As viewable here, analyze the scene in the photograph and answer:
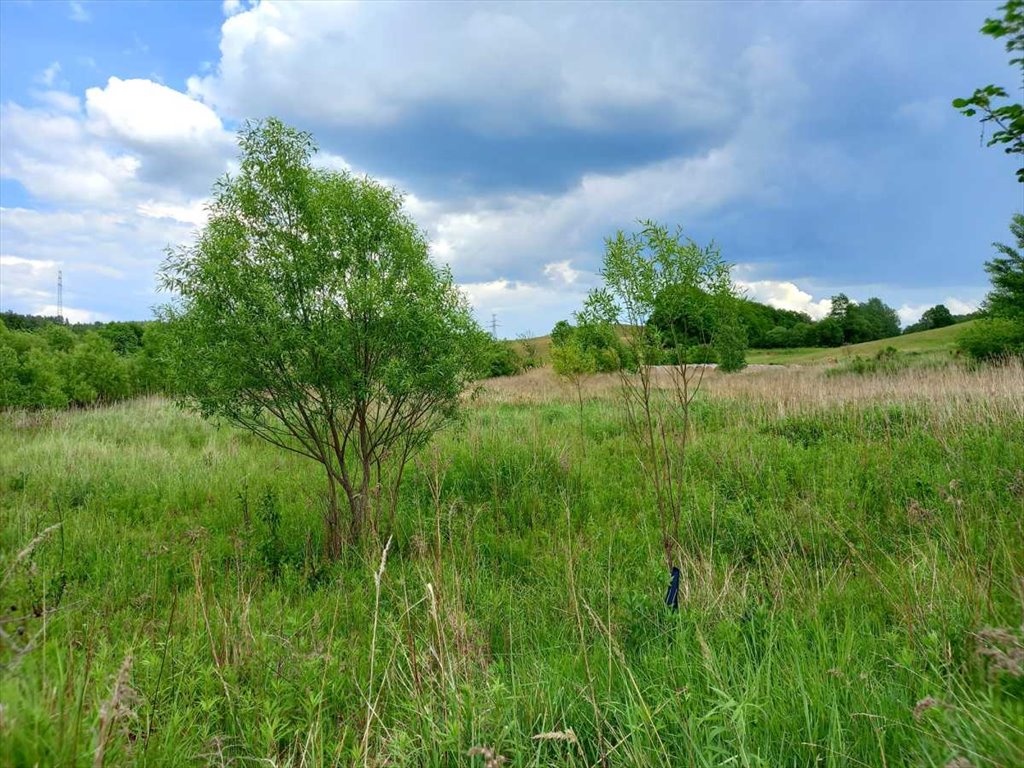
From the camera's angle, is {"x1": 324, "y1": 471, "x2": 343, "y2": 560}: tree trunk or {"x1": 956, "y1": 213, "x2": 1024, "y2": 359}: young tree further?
{"x1": 956, "y1": 213, "x2": 1024, "y2": 359}: young tree

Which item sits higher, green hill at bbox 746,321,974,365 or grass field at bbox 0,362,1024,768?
green hill at bbox 746,321,974,365

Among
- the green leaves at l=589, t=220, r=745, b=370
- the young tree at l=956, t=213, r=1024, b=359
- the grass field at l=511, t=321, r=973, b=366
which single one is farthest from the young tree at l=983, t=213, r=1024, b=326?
the green leaves at l=589, t=220, r=745, b=370

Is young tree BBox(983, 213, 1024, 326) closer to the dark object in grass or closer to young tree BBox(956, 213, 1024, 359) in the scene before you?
young tree BBox(956, 213, 1024, 359)

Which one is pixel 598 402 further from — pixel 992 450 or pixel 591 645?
pixel 591 645

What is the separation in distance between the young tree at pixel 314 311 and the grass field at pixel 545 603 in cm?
135

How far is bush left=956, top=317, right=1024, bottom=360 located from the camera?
2514 cm

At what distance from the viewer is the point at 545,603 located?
15.6ft

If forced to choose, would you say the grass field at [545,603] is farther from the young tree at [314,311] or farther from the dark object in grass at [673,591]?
the young tree at [314,311]

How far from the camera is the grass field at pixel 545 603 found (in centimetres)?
239

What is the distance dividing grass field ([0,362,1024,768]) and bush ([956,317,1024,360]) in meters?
17.8

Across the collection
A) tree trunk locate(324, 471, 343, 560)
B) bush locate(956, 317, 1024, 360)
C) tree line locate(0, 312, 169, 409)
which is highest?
bush locate(956, 317, 1024, 360)

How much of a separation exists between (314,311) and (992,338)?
106ft

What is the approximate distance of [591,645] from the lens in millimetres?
3562

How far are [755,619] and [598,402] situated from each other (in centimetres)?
1319
